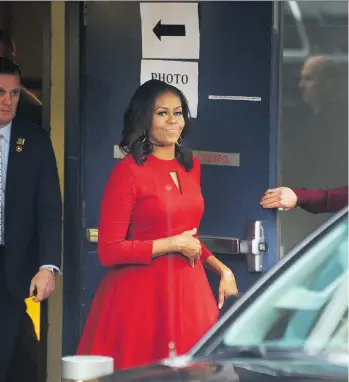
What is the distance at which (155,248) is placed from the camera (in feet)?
19.4

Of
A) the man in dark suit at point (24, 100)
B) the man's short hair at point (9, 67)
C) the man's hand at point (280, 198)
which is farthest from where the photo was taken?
the man in dark suit at point (24, 100)

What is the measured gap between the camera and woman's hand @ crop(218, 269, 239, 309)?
19.9 feet

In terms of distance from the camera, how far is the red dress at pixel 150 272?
588 cm

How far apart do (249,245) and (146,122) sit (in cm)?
73

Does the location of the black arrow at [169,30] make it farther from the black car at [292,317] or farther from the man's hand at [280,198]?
the black car at [292,317]

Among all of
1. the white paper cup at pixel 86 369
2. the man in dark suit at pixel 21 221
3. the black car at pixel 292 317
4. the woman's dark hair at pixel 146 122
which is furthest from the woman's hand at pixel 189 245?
the white paper cup at pixel 86 369

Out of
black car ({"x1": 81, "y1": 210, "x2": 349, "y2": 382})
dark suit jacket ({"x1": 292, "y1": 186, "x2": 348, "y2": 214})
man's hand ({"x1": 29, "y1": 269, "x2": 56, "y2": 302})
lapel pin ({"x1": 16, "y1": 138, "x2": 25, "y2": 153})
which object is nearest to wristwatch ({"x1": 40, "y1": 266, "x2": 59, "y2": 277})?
man's hand ({"x1": 29, "y1": 269, "x2": 56, "y2": 302})

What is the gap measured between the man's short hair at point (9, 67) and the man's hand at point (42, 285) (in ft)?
3.20

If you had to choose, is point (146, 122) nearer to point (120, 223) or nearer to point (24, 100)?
point (120, 223)

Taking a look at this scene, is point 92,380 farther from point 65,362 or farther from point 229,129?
point 229,129

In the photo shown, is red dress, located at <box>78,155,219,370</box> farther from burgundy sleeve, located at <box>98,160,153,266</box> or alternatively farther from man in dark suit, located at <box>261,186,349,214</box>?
man in dark suit, located at <box>261,186,349,214</box>

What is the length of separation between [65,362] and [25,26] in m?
3.03

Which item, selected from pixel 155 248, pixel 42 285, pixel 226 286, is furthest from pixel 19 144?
pixel 226 286

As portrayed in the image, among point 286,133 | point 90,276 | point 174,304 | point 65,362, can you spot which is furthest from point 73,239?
point 65,362
